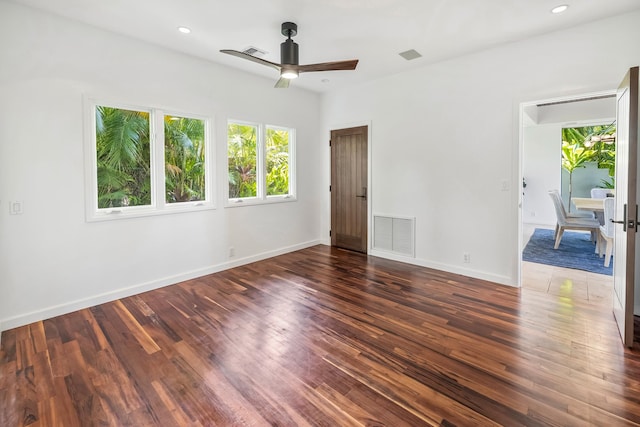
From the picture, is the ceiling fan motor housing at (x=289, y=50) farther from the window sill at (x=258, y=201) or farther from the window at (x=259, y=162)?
the window sill at (x=258, y=201)

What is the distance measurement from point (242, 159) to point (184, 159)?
37.6 inches

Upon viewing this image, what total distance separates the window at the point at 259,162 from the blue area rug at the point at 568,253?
4304mm

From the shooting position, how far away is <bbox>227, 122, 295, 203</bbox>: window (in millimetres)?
4820

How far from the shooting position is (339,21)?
319 cm

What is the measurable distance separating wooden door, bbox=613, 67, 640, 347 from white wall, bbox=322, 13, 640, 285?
35.2 inches

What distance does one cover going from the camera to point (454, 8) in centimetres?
296

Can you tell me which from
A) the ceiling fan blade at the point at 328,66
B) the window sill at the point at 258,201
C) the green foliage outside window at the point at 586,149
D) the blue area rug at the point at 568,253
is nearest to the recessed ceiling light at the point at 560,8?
the ceiling fan blade at the point at 328,66

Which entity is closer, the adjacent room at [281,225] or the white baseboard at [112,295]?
the adjacent room at [281,225]

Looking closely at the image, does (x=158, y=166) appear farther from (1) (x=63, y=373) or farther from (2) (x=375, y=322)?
(2) (x=375, y=322)

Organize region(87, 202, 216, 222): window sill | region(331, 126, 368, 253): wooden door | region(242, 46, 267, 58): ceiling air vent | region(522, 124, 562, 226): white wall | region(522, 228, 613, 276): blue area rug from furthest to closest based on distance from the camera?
region(522, 124, 562, 226): white wall < region(331, 126, 368, 253): wooden door < region(522, 228, 613, 276): blue area rug < region(242, 46, 267, 58): ceiling air vent < region(87, 202, 216, 222): window sill

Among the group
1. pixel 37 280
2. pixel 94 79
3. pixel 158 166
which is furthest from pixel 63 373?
pixel 94 79

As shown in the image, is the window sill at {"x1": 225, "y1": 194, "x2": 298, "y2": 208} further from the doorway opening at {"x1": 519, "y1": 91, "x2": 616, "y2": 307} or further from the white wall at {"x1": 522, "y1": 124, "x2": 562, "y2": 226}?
the white wall at {"x1": 522, "y1": 124, "x2": 562, "y2": 226}

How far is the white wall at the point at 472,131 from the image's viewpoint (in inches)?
131

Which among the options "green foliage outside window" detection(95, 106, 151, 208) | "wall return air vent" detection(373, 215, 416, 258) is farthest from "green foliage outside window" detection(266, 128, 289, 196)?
"green foliage outside window" detection(95, 106, 151, 208)
